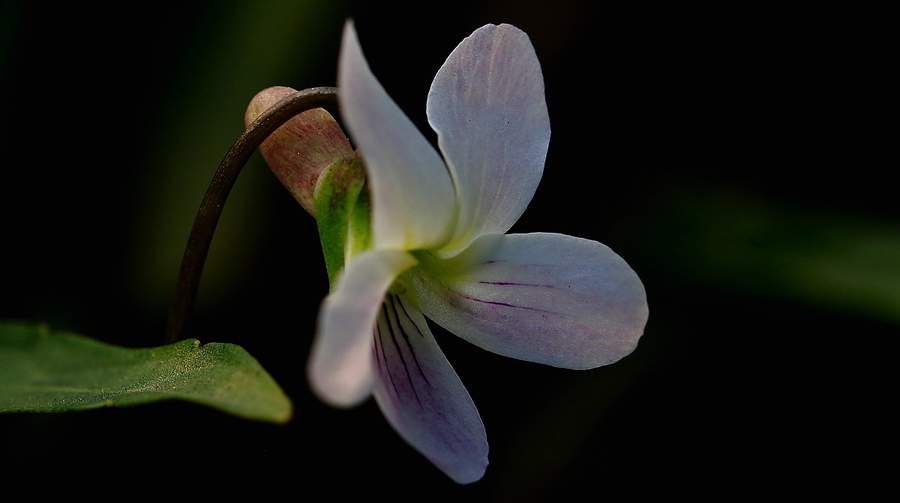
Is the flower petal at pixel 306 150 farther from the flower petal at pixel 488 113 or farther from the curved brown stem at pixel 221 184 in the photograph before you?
the flower petal at pixel 488 113

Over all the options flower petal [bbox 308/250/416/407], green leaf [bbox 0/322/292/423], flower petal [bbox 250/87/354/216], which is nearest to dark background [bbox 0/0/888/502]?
green leaf [bbox 0/322/292/423]

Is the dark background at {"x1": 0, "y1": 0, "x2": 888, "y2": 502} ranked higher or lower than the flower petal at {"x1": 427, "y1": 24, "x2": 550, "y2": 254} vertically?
lower

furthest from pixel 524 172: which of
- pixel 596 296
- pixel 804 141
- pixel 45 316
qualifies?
pixel 804 141

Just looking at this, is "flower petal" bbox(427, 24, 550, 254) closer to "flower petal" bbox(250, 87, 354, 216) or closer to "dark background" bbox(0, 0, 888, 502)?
"flower petal" bbox(250, 87, 354, 216)

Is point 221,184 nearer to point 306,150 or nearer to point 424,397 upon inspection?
point 306,150

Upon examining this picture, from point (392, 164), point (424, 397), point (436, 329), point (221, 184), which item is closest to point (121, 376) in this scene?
point (221, 184)

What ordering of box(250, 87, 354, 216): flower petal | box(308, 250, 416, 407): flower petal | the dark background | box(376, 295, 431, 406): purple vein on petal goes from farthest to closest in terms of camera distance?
the dark background
box(250, 87, 354, 216): flower petal
box(376, 295, 431, 406): purple vein on petal
box(308, 250, 416, 407): flower petal
